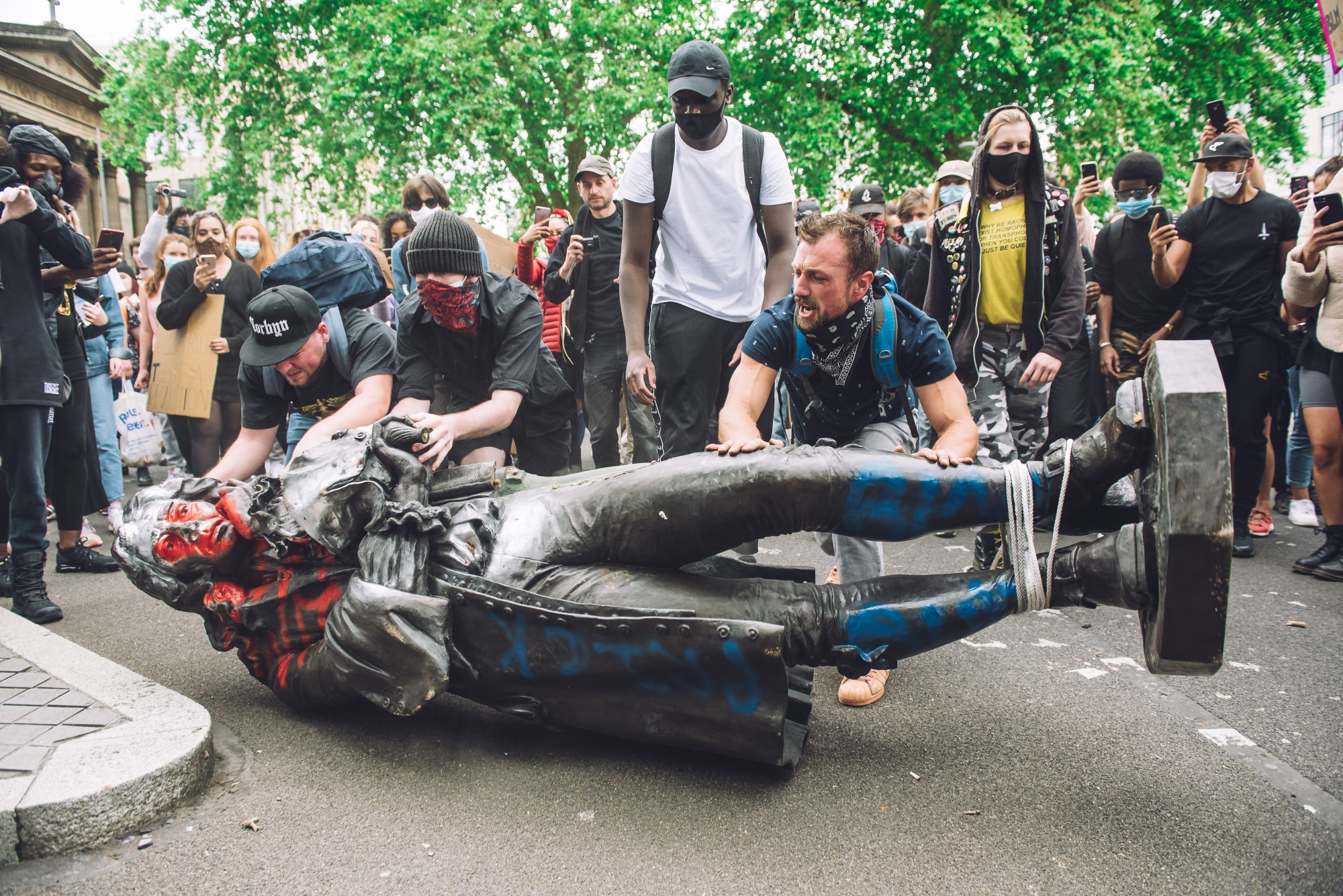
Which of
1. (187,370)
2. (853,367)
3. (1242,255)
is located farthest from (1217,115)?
(187,370)

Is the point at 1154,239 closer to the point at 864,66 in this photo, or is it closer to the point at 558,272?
the point at 558,272

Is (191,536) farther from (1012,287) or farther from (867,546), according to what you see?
(1012,287)

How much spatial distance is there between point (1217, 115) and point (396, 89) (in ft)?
44.3

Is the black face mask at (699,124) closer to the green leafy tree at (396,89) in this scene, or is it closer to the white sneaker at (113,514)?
the white sneaker at (113,514)

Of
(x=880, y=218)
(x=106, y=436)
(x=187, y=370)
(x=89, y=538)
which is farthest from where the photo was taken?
(x=880, y=218)

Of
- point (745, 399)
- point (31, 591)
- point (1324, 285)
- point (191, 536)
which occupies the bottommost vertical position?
point (31, 591)

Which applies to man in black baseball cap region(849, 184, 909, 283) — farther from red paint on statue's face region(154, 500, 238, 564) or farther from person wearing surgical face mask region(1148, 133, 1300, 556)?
red paint on statue's face region(154, 500, 238, 564)

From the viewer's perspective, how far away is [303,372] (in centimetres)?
325

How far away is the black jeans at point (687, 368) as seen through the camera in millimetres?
3557

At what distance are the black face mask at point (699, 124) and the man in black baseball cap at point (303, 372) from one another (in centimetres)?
145

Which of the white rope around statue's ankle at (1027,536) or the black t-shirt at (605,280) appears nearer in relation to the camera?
the white rope around statue's ankle at (1027,536)

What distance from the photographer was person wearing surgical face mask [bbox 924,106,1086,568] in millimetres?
3793

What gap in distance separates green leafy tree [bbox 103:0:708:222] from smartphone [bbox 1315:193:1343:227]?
40.2ft

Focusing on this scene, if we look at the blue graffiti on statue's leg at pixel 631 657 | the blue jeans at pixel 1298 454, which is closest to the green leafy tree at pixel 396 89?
the blue jeans at pixel 1298 454
